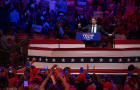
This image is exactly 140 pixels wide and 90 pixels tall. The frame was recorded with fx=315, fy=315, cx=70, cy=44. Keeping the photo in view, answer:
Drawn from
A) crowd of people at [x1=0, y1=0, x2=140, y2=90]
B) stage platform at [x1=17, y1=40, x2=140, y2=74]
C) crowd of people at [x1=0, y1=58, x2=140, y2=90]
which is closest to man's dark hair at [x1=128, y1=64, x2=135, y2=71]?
stage platform at [x1=17, y1=40, x2=140, y2=74]

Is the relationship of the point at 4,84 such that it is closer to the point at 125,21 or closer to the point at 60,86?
the point at 60,86

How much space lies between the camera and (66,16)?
54.7 feet

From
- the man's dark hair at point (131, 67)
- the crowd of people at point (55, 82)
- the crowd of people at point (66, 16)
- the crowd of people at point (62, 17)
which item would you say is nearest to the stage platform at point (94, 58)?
the man's dark hair at point (131, 67)

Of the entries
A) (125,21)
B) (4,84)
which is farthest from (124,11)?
(4,84)

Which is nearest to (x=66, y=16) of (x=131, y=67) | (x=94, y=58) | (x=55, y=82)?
(x=94, y=58)

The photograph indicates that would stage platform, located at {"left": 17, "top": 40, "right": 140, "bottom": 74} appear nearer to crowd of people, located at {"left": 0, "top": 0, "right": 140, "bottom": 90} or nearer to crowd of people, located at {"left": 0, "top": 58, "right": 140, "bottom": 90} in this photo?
crowd of people, located at {"left": 0, "top": 0, "right": 140, "bottom": 90}

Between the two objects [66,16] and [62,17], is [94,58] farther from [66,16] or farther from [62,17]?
[66,16]

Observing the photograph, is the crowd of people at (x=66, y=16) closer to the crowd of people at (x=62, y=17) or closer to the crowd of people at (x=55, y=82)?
the crowd of people at (x=62, y=17)

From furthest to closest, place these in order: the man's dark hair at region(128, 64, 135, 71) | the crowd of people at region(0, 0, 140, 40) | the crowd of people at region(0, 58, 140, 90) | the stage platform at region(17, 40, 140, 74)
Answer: the crowd of people at region(0, 0, 140, 40)
the stage platform at region(17, 40, 140, 74)
the man's dark hair at region(128, 64, 135, 71)
the crowd of people at region(0, 58, 140, 90)

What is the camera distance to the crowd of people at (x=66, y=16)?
1513 centimetres

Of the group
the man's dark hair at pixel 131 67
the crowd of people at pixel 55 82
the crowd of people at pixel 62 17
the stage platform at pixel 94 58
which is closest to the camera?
the crowd of people at pixel 55 82

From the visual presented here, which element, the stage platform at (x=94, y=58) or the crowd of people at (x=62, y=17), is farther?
the crowd of people at (x=62, y=17)

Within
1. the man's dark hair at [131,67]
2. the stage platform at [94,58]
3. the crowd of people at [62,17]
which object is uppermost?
the crowd of people at [62,17]

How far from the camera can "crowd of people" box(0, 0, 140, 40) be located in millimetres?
15127
